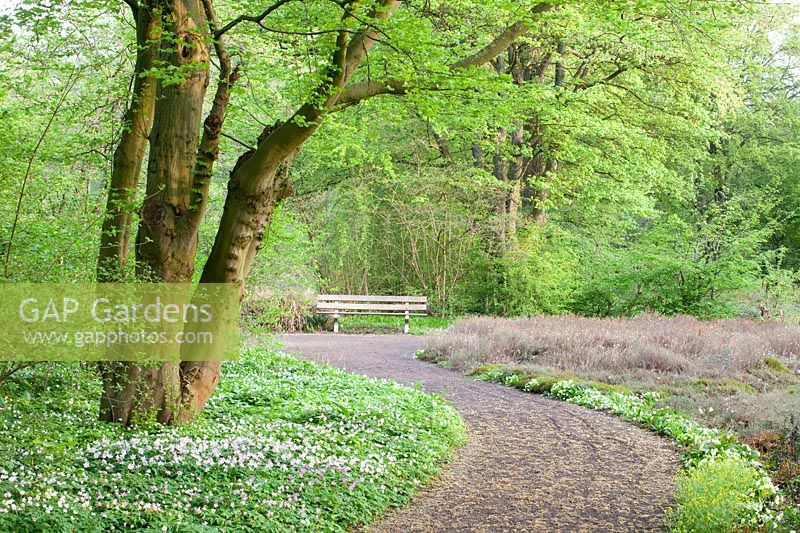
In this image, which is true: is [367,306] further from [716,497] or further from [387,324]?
[716,497]

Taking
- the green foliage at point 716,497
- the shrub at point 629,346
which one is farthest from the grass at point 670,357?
the green foliage at point 716,497

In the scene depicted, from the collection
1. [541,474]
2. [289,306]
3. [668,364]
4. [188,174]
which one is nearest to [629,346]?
[668,364]

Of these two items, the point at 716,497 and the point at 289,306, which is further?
the point at 289,306

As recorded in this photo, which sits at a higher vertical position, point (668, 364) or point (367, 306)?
point (367, 306)

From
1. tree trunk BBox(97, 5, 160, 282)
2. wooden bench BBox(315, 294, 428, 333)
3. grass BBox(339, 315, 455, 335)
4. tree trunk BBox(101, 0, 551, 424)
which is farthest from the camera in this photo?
wooden bench BBox(315, 294, 428, 333)

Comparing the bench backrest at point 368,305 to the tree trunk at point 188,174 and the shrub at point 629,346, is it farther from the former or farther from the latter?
the tree trunk at point 188,174

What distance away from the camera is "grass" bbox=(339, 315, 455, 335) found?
64.6ft

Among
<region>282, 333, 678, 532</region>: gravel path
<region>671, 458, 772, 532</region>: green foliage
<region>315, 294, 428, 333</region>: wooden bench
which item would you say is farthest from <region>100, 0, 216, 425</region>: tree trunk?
<region>315, 294, 428, 333</region>: wooden bench

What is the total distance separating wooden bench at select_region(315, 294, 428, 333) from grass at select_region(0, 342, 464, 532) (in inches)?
477

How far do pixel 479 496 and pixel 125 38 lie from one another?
6811 mm

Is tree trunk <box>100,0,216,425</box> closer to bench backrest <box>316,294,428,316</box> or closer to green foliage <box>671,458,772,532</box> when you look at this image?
green foliage <box>671,458,772,532</box>

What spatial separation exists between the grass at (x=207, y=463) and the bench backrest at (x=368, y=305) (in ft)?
39.9

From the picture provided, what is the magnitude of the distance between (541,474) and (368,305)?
45.8ft

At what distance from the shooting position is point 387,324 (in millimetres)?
20375
